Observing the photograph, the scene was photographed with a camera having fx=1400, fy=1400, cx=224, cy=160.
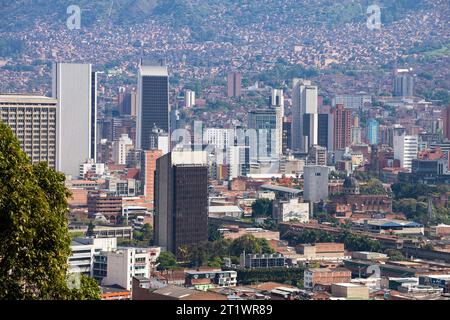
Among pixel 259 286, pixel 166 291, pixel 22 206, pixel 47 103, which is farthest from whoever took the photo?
pixel 47 103

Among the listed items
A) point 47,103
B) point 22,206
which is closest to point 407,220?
point 47,103

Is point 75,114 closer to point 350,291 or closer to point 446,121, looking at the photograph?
point 446,121

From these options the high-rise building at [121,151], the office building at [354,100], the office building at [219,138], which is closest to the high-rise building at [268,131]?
the office building at [219,138]

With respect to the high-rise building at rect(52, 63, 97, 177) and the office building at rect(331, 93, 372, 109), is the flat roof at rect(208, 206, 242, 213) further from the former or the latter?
the office building at rect(331, 93, 372, 109)

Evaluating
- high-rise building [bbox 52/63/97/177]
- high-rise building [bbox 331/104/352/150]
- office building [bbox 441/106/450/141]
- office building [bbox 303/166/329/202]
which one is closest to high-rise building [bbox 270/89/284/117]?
high-rise building [bbox 331/104/352/150]

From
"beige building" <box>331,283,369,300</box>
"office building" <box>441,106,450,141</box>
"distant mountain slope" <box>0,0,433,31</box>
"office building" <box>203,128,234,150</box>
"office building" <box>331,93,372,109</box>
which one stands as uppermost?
"distant mountain slope" <box>0,0,433,31</box>

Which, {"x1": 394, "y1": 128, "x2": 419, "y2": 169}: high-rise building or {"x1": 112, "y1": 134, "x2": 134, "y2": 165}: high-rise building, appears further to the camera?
{"x1": 112, "y1": 134, "x2": 134, "y2": 165}: high-rise building

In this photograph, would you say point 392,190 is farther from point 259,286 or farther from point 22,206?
point 22,206
